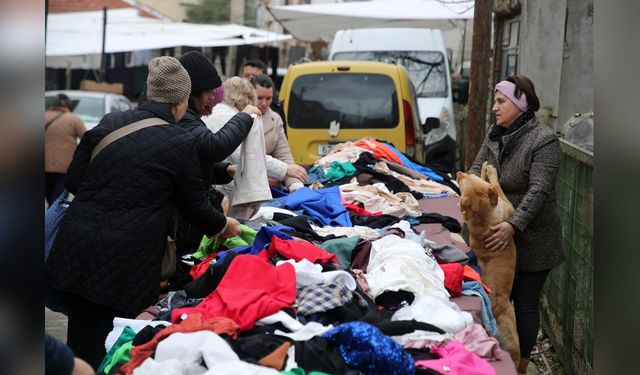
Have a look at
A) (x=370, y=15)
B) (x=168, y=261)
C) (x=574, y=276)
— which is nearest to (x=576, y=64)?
(x=574, y=276)

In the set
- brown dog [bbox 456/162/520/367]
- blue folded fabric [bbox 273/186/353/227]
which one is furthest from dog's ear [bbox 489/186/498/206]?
blue folded fabric [bbox 273/186/353/227]

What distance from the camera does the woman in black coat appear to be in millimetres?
4387

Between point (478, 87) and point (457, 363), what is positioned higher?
point (478, 87)

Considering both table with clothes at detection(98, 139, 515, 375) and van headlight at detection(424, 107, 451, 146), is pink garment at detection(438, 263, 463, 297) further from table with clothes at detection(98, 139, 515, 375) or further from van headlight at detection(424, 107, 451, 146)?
van headlight at detection(424, 107, 451, 146)

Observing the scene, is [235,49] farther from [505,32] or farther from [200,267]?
[200,267]

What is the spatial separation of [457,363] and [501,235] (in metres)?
2.22

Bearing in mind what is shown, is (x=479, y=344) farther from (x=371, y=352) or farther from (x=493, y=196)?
(x=493, y=196)

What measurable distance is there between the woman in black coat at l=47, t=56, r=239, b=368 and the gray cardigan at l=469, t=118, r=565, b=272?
209cm

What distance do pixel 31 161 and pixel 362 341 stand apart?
5.32 feet

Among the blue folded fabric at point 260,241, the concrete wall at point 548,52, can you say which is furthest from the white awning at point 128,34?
the blue folded fabric at point 260,241

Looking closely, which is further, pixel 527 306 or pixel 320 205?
Result: pixel 320 205

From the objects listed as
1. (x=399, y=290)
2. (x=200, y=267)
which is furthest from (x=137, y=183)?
(x=399, y=290)

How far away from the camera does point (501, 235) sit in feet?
18.1

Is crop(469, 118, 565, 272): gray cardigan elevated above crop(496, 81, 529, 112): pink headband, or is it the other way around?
crop(496, 81, 529, 112): pink headband
